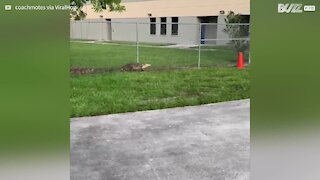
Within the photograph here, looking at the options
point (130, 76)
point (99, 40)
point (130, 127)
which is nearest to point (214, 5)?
point (99, 40)

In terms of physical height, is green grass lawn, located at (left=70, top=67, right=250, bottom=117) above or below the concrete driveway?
above

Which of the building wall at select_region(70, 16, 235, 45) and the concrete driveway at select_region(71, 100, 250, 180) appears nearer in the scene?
the concrete driveway at select_region(71, 100, 250, 180)

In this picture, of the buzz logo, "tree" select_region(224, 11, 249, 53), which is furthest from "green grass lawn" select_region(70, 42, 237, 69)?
the buzz logo

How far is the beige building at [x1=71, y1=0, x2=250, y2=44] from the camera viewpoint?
22.0m

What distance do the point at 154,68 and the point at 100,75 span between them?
2322 mm

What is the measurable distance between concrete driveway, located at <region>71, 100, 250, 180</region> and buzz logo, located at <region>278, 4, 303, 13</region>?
6.32 ft

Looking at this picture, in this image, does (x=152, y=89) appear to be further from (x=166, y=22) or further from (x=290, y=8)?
(x=166, y=22)

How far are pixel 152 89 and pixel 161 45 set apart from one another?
13.1 m

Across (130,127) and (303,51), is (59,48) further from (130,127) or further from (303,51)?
(130,127)

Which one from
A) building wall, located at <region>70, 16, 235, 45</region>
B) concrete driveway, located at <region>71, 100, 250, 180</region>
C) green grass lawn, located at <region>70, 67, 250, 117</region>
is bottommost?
concrete driveway, located at <region>71, 100, 250, 180</region>

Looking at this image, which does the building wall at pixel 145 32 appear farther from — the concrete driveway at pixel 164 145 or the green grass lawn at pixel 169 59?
the concrete driveway at pixel 164 145

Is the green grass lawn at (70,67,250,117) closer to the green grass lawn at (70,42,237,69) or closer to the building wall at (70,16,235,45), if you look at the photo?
the green grass lawn at (70,42,237,69)

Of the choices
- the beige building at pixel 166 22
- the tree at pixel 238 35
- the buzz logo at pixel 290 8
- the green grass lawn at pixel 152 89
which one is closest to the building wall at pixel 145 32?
the beige building at pixel 166 22

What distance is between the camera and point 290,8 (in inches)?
113
